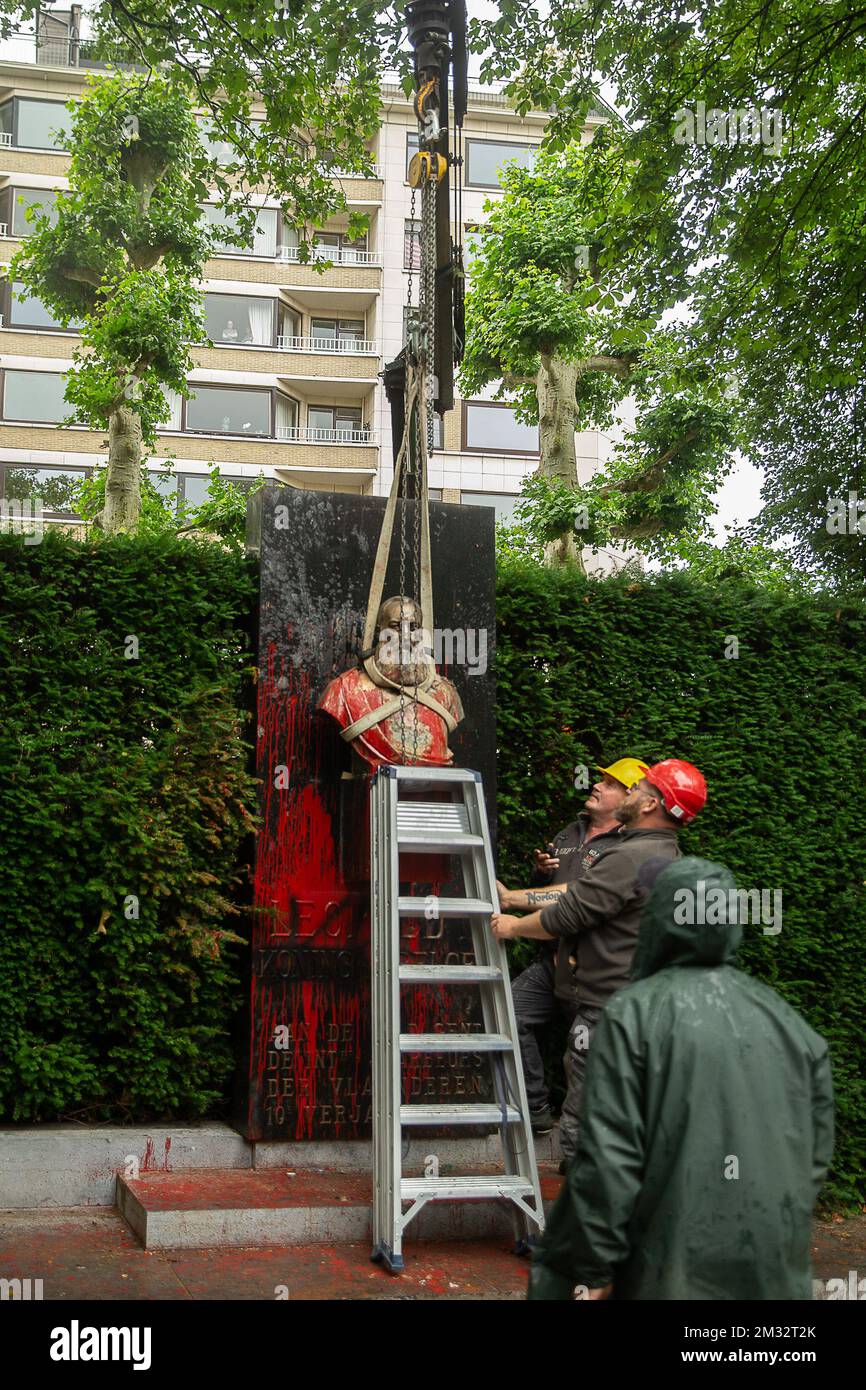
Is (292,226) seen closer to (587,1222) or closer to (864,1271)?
(864,1271)

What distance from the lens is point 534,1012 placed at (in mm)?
7875

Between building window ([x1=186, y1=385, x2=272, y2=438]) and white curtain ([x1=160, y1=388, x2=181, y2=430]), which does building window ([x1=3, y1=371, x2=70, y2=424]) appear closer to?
white curtain ([x1=160, y1=388, x2=181, y2=430])

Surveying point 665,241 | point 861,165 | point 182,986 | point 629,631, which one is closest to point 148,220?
point 665,241

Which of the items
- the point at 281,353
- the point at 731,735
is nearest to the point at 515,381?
the point at 731,735

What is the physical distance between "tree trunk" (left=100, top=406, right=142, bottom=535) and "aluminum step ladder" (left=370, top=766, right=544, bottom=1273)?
11.6m

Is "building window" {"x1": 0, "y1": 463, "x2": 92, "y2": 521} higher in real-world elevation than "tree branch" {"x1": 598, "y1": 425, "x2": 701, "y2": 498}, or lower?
higher

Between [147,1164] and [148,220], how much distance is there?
15517 millimetres

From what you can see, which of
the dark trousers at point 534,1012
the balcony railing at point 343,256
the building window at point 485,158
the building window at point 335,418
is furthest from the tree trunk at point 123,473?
the building window at point 485,158

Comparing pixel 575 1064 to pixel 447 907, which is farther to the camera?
pixel 575 1064

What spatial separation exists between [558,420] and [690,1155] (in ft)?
67.6

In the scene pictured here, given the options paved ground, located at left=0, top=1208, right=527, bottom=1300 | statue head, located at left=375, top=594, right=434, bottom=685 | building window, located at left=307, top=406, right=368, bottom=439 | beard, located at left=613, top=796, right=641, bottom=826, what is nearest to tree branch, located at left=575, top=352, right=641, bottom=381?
statue head, located at left=375, top=594, right=434, bottom=685

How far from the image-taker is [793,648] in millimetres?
9078

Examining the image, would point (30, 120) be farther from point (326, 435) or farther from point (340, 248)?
point (326, 435)

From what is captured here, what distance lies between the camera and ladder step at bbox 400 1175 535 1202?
618 cm
